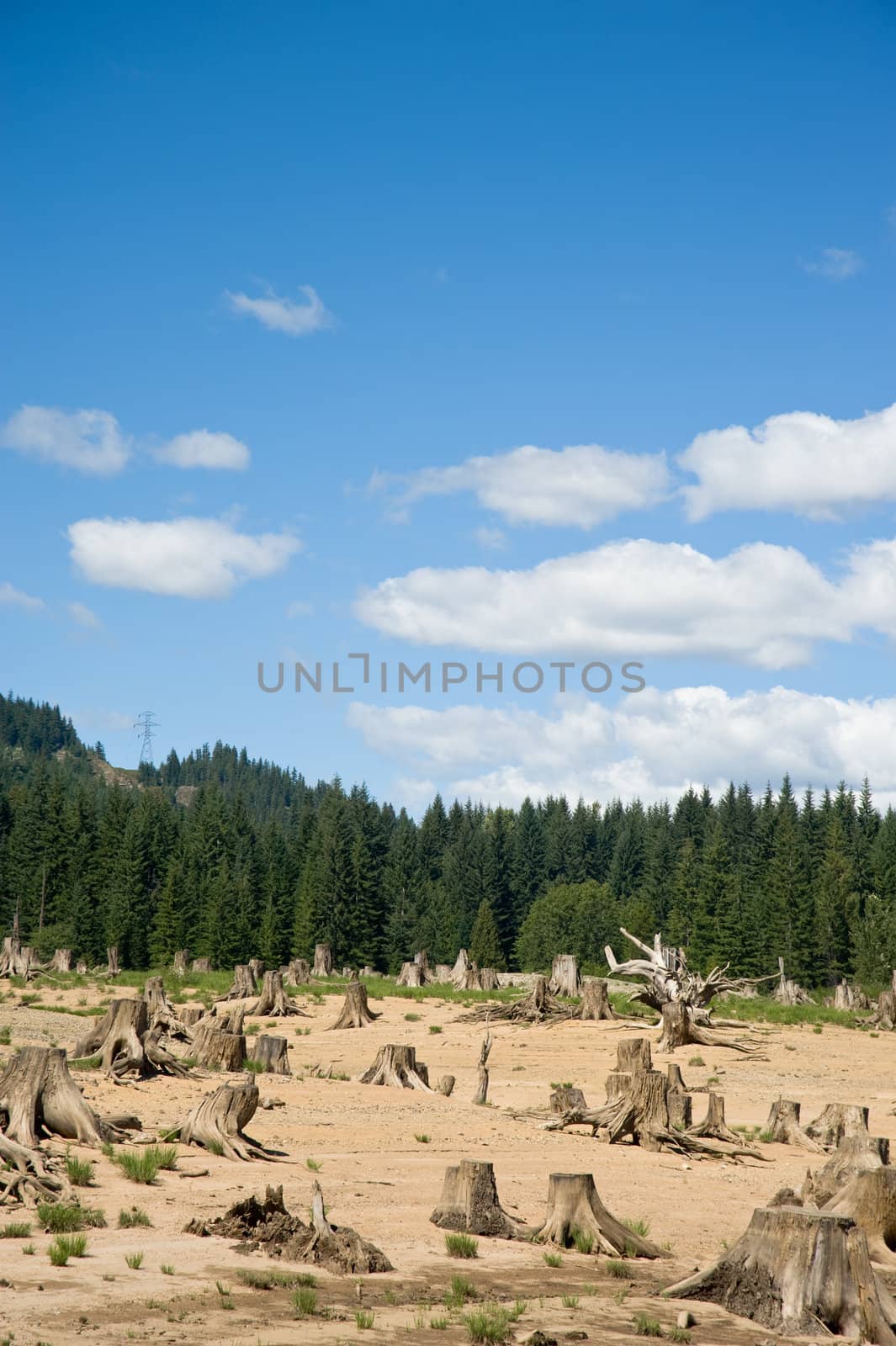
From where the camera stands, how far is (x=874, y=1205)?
11.5 metres

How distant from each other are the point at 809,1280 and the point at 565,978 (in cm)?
3172

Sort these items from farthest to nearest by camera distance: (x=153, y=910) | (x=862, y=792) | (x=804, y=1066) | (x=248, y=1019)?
(x=862, y=792) → (x=153, y=910) → (x=248, y=1019) → (x=804, y=1066)

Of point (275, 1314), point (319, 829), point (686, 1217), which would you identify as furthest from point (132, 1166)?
point (319, 829)

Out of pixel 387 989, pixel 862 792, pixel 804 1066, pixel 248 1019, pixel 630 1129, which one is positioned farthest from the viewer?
pixel 862 792

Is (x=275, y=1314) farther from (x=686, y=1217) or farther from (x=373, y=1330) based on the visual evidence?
(x=686, y=1217)

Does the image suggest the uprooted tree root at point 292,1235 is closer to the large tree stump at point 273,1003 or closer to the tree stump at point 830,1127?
the tree stump at point 830,1127

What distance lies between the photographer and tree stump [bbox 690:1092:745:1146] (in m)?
18.1

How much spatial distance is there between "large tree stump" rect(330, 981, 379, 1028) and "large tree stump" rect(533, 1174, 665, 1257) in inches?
893

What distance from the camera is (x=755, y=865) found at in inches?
3922

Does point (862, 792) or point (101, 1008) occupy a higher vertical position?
point (862, 792)

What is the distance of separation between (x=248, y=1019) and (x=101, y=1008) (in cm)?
421

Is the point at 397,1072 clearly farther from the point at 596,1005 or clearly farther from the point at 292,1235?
the point at 596,1005

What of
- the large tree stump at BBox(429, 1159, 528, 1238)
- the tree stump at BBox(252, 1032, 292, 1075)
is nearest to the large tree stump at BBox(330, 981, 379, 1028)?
the tree stump at BBox(252, 1032, 292, 1075)

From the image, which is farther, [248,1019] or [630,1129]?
[248,1019]
